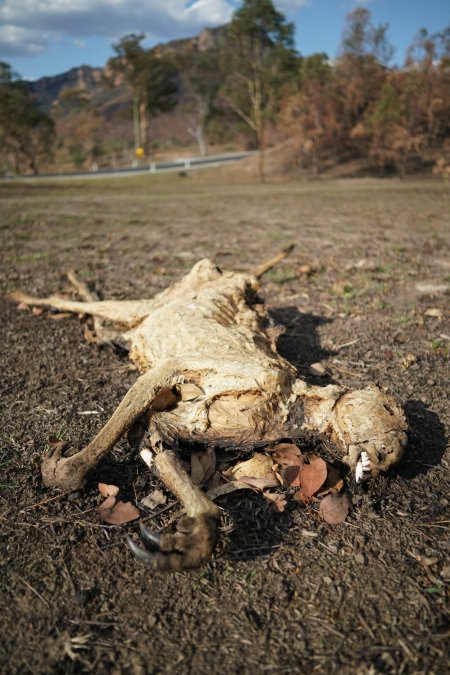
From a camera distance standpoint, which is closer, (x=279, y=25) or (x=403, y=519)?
(x=403, y=519)

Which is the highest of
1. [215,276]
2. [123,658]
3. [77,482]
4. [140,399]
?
[215,276]

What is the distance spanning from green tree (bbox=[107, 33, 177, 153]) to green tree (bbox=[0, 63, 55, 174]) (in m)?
13.4

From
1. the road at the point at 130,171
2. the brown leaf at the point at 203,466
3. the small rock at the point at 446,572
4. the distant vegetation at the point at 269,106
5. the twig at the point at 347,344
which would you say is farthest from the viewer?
the road at the point at 130,171

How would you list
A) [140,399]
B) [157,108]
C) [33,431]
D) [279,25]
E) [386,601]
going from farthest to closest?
[157,108], [279,25], [33,431], [140,399], [386,601]

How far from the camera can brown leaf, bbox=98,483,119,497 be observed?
2.38 meters

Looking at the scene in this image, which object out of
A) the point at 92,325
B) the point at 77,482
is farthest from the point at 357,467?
the point at 92,325

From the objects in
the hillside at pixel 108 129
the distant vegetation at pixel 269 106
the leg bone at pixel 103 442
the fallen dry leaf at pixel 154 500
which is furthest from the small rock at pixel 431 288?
the hillside at pixel 108 129

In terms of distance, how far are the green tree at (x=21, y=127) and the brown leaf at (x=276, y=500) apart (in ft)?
144

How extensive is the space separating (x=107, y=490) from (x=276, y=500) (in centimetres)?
81

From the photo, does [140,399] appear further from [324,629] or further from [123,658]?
[324,629]

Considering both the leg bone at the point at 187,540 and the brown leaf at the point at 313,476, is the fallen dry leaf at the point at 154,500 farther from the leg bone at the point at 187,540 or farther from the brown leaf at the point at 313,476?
the brown leaf at the point at 313,476

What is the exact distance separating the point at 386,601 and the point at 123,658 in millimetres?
961

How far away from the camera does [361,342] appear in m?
4.08

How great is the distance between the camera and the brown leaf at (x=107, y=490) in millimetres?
2377
